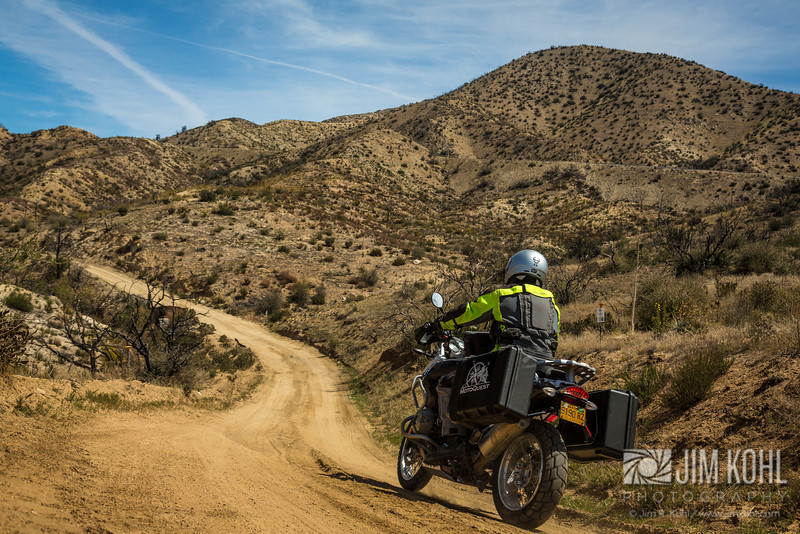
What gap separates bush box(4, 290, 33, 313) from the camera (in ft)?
52.5

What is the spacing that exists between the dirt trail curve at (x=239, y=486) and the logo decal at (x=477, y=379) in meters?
1.28

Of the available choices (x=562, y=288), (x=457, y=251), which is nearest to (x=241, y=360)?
(x=562, y=288)

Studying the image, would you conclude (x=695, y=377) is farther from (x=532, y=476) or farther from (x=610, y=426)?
(x=532, y=476)

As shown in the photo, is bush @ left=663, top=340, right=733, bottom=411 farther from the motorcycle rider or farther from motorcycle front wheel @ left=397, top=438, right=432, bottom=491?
motorcycle front wheel @ left=397, top=438, right=432, bottom=491

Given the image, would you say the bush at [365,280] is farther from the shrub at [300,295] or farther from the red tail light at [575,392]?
the red tail light at [575,392]

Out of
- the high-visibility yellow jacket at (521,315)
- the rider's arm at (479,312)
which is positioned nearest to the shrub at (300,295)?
the rider's arm at (479,312)

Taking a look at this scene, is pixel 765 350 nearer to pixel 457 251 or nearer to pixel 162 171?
pixel 457 251

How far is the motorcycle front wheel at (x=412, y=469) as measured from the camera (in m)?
6.51

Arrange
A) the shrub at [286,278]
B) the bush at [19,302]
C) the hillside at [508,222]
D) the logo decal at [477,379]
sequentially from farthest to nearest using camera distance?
the shrub at [286,278], the bush at [19,302], the hillside at [508,222], the logo decal at [477,379]

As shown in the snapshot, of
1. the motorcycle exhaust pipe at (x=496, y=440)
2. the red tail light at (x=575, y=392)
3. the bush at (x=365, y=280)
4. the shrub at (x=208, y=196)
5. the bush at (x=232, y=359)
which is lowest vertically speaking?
the bush at (x=232, y=359)

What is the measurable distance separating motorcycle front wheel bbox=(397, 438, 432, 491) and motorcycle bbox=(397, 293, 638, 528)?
45.6 inches

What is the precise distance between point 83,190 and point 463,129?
74228mm

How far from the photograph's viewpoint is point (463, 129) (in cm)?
11106

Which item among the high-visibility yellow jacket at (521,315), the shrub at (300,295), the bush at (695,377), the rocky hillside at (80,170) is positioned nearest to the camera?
the high-visibility yellow jacket at (521,315)
